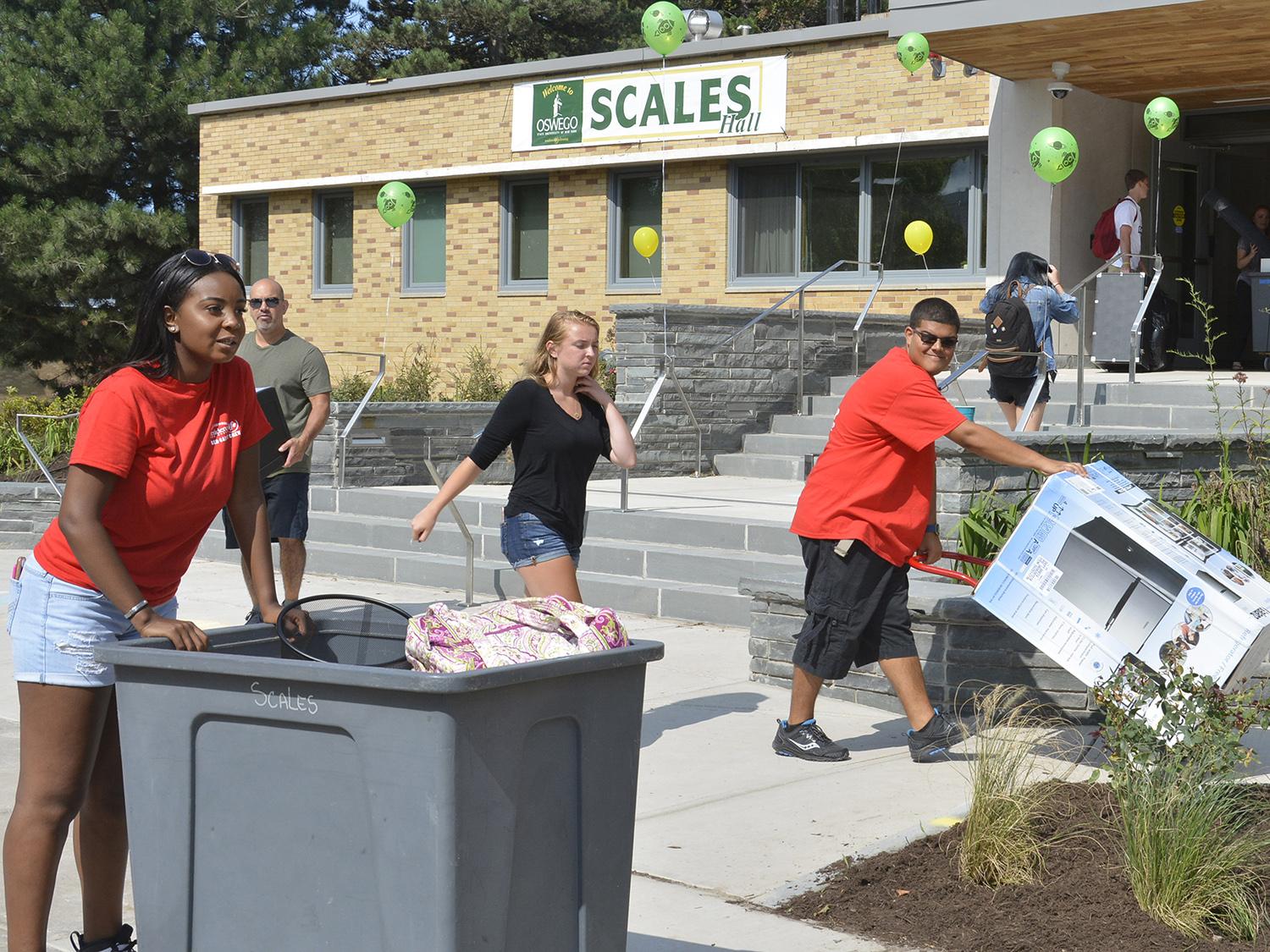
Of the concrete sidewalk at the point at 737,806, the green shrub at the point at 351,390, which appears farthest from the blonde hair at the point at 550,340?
the green shrub at the point at 351,390

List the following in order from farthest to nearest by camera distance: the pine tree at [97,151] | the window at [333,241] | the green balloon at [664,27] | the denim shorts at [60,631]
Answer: the pine tree at [97,151] < the window at [333,241] < the green balloon at [664,27] < the denim shorts at [60,631]

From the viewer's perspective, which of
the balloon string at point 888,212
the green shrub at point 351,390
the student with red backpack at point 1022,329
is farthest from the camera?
the balloon string at point 888,212

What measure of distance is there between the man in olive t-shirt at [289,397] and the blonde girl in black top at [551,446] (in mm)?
2413

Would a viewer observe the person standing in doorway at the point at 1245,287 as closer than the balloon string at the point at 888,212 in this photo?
Yes

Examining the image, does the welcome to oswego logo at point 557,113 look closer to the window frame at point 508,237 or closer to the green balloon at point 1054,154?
the window frame at point 508,237

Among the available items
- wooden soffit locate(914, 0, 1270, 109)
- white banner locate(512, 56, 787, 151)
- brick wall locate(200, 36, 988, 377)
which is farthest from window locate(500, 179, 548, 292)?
wooden soffit locate(914, 0, 1270, 109)

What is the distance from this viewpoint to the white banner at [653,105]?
19.4 meters

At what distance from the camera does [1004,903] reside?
14.6ft

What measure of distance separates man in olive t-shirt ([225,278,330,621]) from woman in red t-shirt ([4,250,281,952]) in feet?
15.7

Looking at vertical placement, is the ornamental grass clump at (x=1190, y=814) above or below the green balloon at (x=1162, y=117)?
below

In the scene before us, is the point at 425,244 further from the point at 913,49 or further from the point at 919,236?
the point at 913,49

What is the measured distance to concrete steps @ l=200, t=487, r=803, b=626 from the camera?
962cm

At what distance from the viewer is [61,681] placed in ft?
11.5

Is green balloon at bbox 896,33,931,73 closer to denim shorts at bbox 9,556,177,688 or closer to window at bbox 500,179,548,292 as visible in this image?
window at bbox 500,179,548,292
